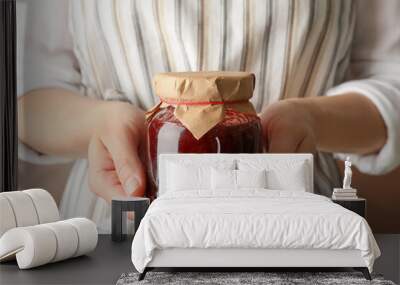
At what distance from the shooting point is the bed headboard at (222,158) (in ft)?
17.7

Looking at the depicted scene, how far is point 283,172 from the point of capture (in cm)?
531

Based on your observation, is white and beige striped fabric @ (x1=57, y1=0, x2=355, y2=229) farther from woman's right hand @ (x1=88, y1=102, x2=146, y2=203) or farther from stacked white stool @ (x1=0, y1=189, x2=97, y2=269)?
stacked white stool @ (x1=0, y1=189, x2=97, y2=269)

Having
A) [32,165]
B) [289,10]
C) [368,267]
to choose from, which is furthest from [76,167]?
[368,267]

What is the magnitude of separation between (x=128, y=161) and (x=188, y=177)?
2.74ft

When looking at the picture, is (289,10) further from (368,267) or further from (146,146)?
(368,267)

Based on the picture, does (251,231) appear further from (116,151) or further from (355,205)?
(116,151)

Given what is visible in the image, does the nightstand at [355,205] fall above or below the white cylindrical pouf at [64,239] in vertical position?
above

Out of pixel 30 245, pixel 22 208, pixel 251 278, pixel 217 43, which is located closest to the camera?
pixel 251 278

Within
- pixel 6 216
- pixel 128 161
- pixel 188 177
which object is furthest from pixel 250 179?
pixel 6 216

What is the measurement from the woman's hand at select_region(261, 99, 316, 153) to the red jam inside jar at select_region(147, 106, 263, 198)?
0.28 meters

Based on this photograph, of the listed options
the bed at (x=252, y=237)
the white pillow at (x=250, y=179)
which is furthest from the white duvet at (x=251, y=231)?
the white pillow at (x=250, y=179)

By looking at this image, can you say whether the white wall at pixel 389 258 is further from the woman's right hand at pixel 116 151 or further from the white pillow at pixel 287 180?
the woman's right hand at pixel 116 151

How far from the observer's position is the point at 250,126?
18.6ft

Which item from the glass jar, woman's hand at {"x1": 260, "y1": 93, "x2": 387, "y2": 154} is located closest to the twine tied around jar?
the glass jar
